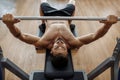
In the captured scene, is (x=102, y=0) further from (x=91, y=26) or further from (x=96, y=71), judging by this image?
(x=96, y=71)

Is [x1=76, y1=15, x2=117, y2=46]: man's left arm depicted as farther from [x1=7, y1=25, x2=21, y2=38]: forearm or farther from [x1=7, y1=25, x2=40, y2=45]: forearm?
[x1=7, y1=25, x2=21, y2=38]: forearm

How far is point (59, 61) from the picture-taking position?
228cm

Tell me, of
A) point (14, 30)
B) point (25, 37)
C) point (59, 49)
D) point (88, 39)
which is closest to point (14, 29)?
point (14, 30)

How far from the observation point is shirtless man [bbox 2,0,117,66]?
215 centimetres

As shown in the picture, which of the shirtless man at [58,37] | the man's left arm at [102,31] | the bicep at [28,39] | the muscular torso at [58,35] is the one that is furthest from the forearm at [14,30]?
the man's left arm at [102,31]

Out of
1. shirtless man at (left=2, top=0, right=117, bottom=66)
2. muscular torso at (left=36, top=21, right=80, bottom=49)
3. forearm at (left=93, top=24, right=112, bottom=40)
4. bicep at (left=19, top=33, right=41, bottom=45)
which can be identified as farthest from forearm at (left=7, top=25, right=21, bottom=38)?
forearm at (left=93, top=24, right=112, bottom=40)

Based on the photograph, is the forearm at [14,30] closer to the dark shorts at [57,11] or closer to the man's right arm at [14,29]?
the man's right arm at [14,29]

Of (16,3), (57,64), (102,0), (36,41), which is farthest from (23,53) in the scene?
(102,0)

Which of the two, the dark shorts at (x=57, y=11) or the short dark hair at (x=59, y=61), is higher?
the dark shorts at (x=57, y=11)

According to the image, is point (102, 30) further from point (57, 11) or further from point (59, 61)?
point (57, 11)

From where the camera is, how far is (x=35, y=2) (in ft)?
16.3

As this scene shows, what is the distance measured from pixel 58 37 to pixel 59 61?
0.36 metres

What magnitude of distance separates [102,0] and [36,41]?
302cm

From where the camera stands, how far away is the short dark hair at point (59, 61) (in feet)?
7.38
